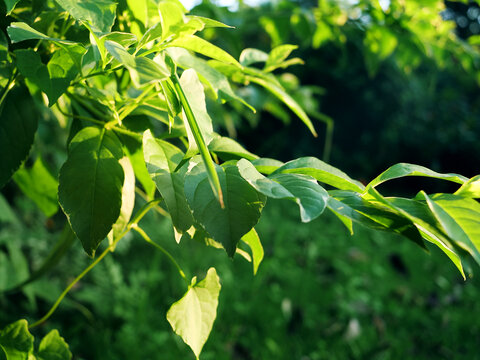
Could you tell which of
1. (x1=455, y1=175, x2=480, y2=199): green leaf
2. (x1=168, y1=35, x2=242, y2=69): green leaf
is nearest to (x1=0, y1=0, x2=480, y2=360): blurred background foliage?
(x1=168, y1=35, x2=242, y2=69): green leaf

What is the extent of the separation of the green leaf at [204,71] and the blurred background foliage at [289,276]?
0.49 meters

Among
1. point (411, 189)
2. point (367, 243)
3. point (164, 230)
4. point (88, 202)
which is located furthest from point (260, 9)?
point (411, 189)

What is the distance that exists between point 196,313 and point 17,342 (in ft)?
0.69

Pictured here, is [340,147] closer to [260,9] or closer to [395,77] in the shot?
[395,77]

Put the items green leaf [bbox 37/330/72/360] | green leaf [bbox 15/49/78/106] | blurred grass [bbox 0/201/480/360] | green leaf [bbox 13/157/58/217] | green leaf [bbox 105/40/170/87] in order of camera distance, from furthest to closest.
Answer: blurred grass [bbox 0/201/480/360]
green leaf [bbox 13/157/58/217]
green leaf [bbox 37/330/72/360]
green leaf [bbox 15/49/78/106]
green leaf [bbox 105/40/170/87]

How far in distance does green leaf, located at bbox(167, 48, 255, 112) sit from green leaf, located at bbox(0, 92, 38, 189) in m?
0.19

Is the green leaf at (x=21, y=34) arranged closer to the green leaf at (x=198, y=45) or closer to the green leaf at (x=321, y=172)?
the green leaf at (x=198, y=45)

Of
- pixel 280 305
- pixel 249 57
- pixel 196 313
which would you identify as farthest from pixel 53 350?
pixel 280 305

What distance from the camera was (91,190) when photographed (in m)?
0.38

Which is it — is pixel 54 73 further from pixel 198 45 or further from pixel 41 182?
pixel 41 182

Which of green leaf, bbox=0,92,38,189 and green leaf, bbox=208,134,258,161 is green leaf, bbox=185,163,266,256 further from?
green leaf, bbox=0,92,38,189

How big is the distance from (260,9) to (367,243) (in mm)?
2136

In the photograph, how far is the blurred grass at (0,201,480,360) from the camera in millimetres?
1663

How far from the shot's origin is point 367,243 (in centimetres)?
310
